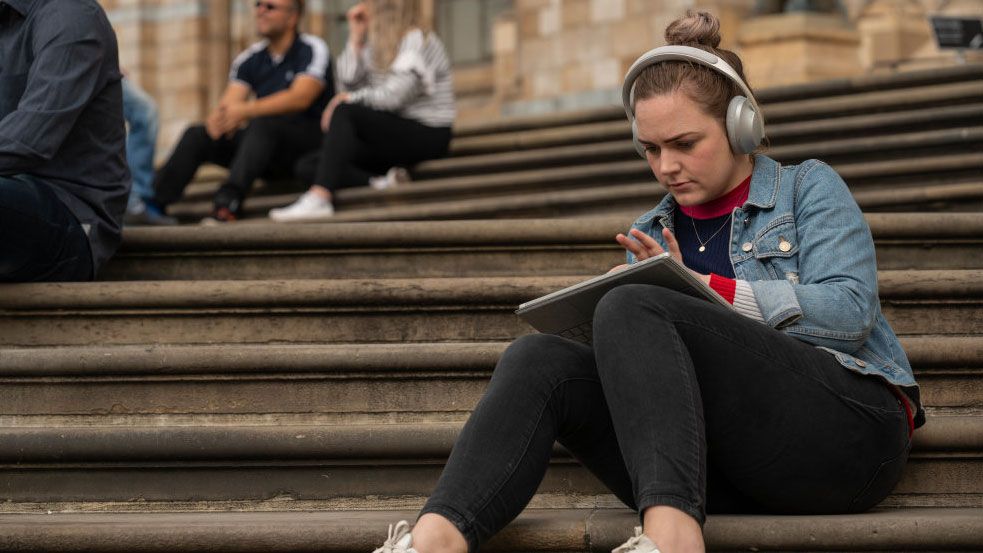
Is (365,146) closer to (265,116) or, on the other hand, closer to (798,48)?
(265,116)

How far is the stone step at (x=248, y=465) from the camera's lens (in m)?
3.11

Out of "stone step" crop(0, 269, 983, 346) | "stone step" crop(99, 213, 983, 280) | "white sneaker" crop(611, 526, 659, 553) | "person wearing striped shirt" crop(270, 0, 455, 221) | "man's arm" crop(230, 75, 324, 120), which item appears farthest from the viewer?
"man's arm" crop(230, 75, 324, 120)

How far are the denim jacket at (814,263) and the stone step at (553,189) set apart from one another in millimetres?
2399

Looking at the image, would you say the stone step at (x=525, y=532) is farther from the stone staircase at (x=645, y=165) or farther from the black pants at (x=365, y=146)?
the black pants at (x=365, y=146)

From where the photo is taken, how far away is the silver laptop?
259cm

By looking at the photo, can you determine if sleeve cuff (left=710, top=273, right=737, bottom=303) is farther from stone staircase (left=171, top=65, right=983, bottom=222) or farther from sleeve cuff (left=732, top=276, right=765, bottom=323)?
stone staircase (left=171, top=65, right=983, bottom=222)

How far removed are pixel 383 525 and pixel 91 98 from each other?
6.09 feet

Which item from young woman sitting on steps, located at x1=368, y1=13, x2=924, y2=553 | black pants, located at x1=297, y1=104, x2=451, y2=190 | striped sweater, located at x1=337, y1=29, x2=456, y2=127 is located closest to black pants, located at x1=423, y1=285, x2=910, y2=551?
young woman sitting on steps, located at x1=368, y1=13, x2=924, y2=553

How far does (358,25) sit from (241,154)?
113 centimetres

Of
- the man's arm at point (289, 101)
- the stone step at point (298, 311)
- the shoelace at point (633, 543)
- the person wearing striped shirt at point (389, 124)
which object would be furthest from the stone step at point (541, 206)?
the shoelace at point (633, 543)

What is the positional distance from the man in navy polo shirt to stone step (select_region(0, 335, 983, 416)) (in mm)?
3067

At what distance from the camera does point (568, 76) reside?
10867 mm

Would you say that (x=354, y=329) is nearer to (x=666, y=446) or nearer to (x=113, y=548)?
(x=113, y=548)

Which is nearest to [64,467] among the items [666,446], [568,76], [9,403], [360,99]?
[9,403]
